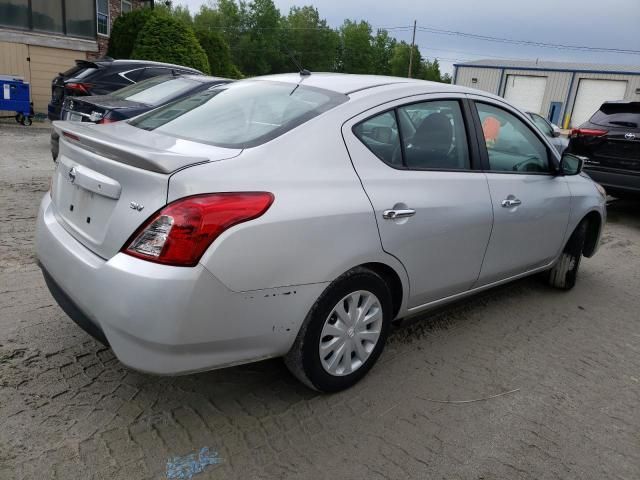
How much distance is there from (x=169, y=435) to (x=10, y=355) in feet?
3.94

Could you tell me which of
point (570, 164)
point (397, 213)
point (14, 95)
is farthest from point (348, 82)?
point (14, 95)

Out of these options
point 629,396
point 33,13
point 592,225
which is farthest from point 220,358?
point 33,13

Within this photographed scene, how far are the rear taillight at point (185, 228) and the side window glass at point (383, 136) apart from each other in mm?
921

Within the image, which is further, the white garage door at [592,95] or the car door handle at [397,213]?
the white garage door at [592,95]

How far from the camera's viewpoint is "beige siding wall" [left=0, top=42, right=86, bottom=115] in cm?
1513

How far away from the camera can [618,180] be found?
24.7 ft

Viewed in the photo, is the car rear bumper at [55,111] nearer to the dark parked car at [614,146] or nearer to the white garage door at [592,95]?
the dark parked car at [614,146]

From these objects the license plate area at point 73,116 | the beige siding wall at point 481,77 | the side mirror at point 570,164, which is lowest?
the license plate area at point 73,116

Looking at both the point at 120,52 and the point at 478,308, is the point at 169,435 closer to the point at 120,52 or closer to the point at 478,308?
the point at 478,308

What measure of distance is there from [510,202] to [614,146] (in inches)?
201

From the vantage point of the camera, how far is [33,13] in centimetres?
1563

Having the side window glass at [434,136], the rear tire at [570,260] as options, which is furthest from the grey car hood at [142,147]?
the rear tire at [570,260]

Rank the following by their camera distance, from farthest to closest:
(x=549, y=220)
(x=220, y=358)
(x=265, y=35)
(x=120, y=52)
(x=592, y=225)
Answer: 1. (x=265, y=35)
2. (x=120, y=52)
3. (x=592, y=225)
4. (x=549, y=220)
5. (x=220, y=358)

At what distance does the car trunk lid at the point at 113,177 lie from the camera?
7.25 ft
